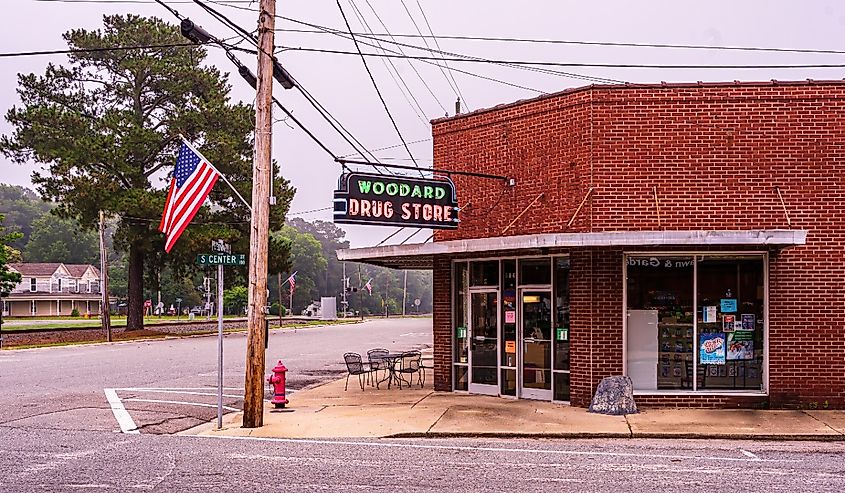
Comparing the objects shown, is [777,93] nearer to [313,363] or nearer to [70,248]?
[313,363]

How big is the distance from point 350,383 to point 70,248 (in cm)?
11028

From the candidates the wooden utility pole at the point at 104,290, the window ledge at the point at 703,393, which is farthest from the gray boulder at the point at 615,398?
the wooden utility pole at the point at 104,290

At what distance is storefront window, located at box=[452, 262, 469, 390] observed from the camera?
19375 millimetres

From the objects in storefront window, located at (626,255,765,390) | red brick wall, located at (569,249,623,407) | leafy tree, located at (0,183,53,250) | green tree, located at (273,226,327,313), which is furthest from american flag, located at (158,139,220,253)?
leafy tree, located at (0,183,53,250)

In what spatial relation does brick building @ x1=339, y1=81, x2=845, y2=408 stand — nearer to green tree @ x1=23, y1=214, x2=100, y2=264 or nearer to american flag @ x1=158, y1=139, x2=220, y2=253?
american flag @ x1=158, y1=139, x2=220, y2=253

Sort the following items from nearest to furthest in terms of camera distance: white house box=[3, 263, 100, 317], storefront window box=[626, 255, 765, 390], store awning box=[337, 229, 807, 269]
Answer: store awning box=[337, 229, 807, 269] < storefront window box=[626, 255, 765, 390] < white house box=[3, 263, 100, 317]

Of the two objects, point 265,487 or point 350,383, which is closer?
point 265,487

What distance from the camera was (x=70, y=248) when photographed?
122938mm

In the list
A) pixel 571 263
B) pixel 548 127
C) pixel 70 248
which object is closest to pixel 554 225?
pixel 571 263

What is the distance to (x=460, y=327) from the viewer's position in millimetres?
19391

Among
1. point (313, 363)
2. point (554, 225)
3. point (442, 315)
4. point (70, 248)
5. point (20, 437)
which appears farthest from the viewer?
point (70, 248)

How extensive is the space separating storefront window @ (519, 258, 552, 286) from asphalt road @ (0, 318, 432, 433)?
631 centimetres

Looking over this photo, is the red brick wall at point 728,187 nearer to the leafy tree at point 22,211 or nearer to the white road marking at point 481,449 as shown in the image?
the white road marking at point 481,449

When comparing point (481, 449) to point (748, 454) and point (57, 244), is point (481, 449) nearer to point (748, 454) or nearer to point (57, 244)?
point (748, 454)
